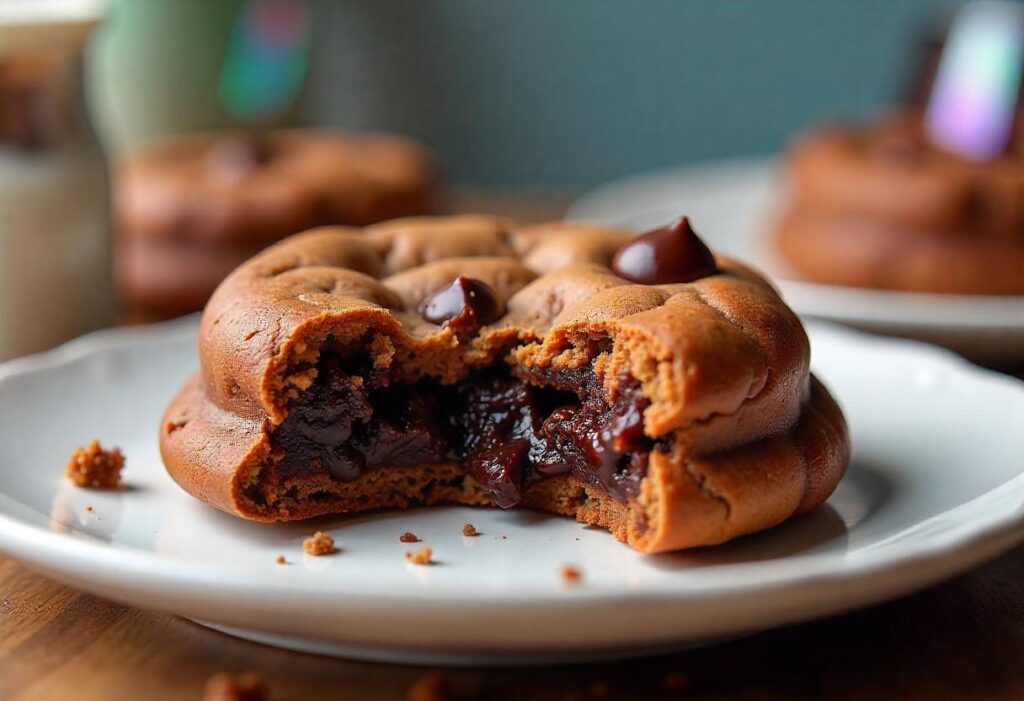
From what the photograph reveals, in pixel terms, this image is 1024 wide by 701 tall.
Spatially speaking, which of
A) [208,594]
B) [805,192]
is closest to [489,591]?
[208,594]

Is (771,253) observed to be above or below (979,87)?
below

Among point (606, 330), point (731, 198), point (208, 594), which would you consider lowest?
point (731, 198)

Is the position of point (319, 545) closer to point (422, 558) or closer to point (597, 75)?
point (422, 558)

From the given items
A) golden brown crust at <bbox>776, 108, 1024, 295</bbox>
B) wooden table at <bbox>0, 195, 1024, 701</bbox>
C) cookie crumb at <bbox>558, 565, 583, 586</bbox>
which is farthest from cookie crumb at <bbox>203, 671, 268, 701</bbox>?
golden brown crust at <bbox>776, 108, 1024, 295</bbox>

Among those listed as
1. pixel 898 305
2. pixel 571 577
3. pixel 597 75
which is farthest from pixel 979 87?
pixel 571 577

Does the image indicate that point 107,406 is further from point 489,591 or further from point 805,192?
point 805,192

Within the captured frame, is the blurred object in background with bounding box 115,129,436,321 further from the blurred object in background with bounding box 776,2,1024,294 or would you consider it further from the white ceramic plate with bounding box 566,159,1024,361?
the blurred object in background with bounding box 776,2,1024,294
